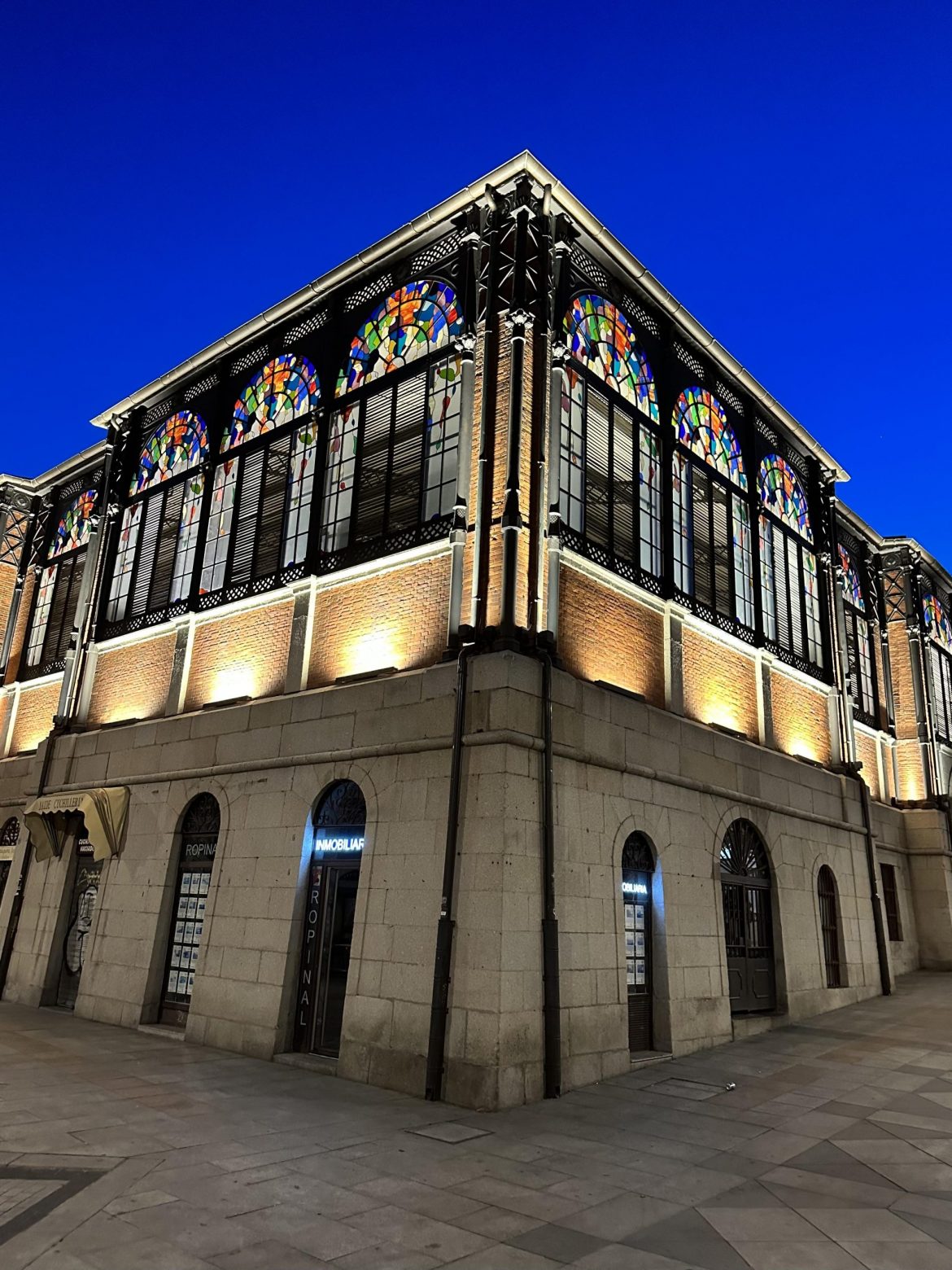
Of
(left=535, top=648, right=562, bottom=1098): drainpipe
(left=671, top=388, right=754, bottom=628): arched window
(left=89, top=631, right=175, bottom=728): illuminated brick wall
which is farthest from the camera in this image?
(left=89, top=631, right=175, bottom=728): illuminated brick wall

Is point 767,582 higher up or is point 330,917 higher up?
point 767,582

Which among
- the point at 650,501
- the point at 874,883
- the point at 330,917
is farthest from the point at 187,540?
the point at 874,883

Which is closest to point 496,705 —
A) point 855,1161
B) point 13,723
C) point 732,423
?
point 855,1161

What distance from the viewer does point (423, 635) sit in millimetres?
13367

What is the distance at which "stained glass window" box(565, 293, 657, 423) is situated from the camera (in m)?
15.2

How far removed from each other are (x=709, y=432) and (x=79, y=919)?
612 inches

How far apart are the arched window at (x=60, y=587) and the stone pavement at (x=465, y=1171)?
12.7m

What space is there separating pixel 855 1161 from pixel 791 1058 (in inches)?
209

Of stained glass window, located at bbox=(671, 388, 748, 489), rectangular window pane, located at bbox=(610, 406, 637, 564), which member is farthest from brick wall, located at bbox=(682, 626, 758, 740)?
stained glass window, located at bbox=(671, 388, 748, 489)

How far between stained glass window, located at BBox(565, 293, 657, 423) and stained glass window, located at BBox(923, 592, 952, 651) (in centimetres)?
1591

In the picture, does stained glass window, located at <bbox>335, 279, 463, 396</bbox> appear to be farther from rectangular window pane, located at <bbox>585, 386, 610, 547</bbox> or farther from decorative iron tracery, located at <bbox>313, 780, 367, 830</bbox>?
decorative iron tracery, located at <bbox>313, 780, 367, 830</bbox>

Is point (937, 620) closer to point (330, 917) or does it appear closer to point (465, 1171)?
point (330, 917)

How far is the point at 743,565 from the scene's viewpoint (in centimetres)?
1852

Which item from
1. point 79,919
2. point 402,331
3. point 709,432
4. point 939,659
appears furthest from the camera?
point 939,659
